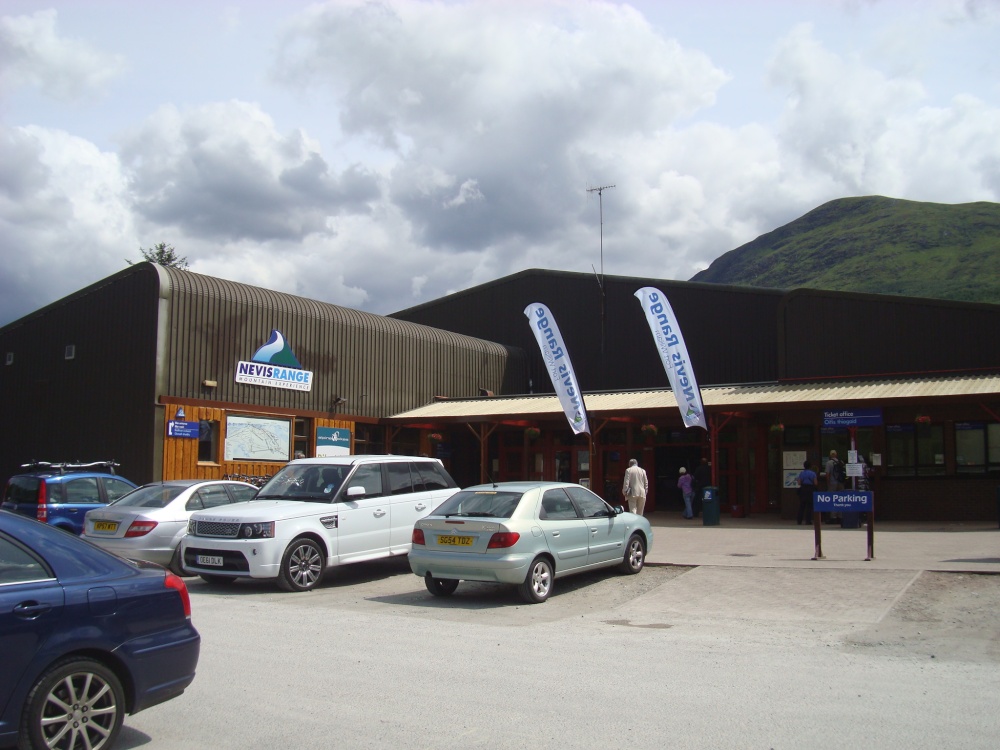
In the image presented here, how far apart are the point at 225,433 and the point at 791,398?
14.4m

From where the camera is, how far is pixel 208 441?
2306cm

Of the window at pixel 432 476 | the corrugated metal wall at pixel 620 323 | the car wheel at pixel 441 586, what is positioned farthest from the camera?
the corrugated metal wall at pixel 620 323

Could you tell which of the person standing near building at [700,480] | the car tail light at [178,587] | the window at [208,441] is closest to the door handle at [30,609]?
the car tail light at [178,587]

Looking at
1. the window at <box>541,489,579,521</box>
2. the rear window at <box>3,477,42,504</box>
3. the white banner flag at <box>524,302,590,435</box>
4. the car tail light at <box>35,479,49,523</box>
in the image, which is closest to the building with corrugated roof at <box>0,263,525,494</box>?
the rear window at <box>3,477,42,504</box>

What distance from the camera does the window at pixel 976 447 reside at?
21969 millimetres

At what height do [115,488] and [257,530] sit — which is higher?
[115,488]

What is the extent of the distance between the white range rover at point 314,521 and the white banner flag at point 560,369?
8783 mm

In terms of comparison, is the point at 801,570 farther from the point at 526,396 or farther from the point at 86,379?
the point at 86,379

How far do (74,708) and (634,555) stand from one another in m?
9.69

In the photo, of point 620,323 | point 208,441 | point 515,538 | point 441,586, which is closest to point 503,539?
point 515,538

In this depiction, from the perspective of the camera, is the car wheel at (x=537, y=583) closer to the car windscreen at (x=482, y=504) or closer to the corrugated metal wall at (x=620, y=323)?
the car windscreen at (x=482, y=504)

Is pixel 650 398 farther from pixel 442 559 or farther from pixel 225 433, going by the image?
pixel 442 559

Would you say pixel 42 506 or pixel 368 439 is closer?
pixel 42 506

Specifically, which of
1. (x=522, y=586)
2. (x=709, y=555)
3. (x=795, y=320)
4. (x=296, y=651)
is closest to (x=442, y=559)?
(x=522, y=586)
